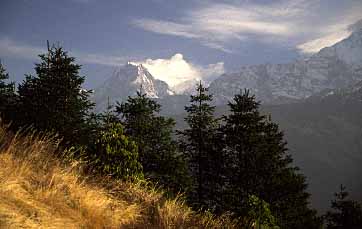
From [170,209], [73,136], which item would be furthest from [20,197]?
[73,136]

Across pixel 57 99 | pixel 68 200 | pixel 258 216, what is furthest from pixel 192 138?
pixel 68 200

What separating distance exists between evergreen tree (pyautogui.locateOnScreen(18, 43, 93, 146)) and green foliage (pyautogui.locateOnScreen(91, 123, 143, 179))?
12746 millimetres

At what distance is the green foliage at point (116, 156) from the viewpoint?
778 cm

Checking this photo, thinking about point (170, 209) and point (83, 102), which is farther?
point (83, 102)

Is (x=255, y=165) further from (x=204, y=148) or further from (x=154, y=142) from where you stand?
(x=154, y=142)

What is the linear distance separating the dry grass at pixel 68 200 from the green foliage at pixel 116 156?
1.94 ft

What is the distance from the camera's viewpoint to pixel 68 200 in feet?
17.7

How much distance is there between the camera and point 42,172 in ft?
19.4

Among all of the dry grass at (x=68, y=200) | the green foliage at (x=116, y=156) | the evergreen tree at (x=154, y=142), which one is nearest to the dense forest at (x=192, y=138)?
the evergreen tree at (x=154, y=142)

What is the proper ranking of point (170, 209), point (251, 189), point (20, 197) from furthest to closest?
point (251, 189)
point (170, 209)
point (20, 197)

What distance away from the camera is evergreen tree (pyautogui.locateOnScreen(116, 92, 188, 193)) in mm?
28109

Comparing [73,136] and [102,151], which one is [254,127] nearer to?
[73,136]

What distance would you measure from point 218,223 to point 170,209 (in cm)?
112

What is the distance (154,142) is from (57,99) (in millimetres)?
7957
